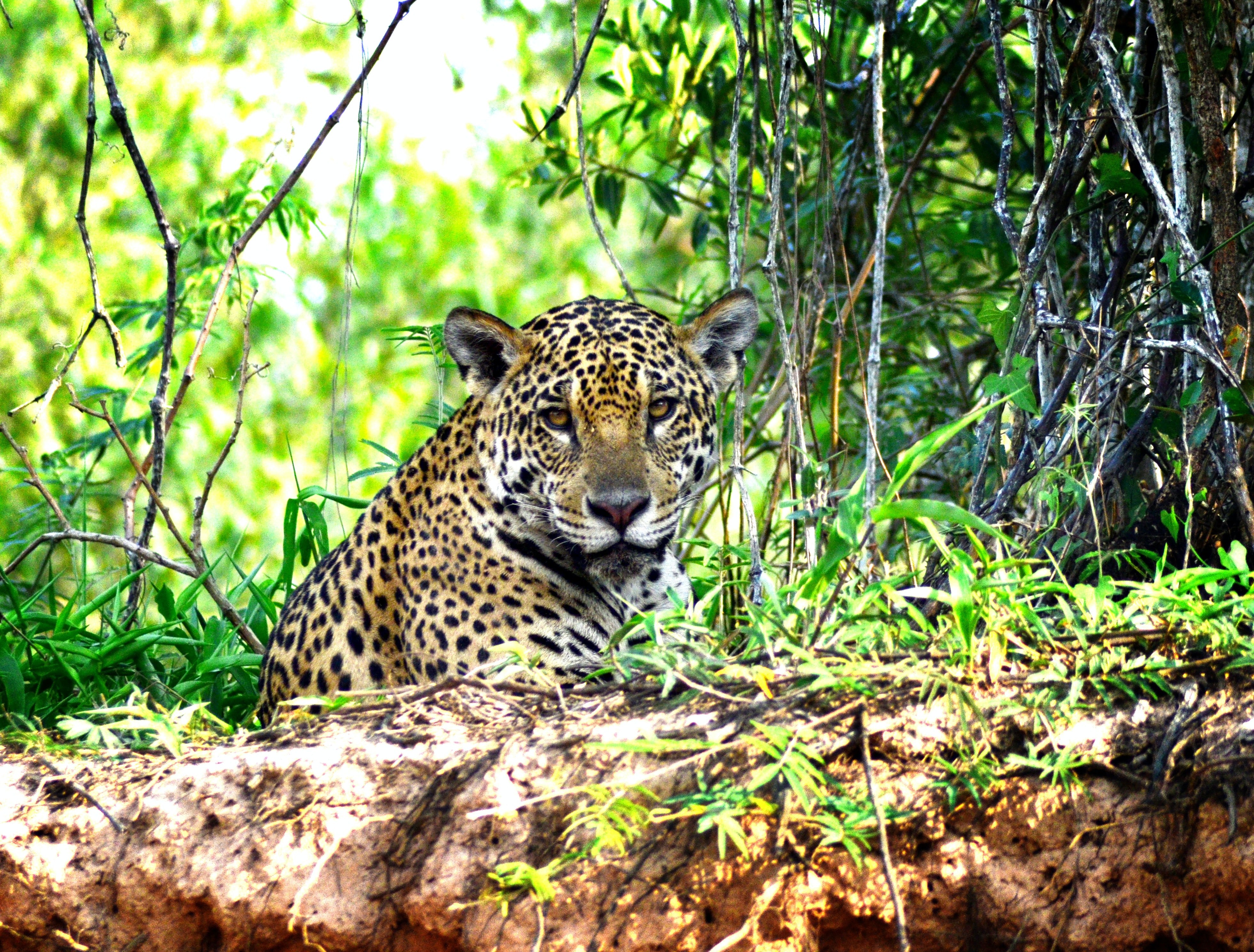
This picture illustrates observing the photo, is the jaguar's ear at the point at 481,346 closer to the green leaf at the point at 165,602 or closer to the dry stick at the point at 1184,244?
the green leaf at the point at 165,602

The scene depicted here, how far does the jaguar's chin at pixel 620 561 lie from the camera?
490 cm

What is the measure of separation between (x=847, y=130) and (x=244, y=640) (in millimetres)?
4031

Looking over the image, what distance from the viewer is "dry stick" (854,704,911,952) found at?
272 centimetres

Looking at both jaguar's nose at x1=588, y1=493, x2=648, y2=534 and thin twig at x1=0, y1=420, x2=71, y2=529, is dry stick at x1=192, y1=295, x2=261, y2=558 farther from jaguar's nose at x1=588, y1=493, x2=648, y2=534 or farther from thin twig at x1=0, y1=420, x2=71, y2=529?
jaguar's nose at x1=588, y1=493, x2=648, y2=534

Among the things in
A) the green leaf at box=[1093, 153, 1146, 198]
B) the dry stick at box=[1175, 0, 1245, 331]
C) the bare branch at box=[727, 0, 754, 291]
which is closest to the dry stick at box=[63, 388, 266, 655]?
the bare branch at box=[727, 0, 754, 291]

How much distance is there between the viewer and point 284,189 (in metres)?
5.25

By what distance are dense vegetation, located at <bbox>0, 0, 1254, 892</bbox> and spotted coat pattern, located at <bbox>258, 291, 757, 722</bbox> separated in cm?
30

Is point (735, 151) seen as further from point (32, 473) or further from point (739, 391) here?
point (32, 473)

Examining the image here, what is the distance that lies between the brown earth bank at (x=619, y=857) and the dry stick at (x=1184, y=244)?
39.4 inches

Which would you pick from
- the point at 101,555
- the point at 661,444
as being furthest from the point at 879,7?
the point at 101,555

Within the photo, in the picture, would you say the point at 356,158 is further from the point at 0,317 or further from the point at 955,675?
the point at 0,317

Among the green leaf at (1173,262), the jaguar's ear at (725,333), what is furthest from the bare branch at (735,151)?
the green leaf at (1173,262)

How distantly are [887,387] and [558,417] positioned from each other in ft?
8.81

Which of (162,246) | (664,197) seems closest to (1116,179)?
(664,197)
